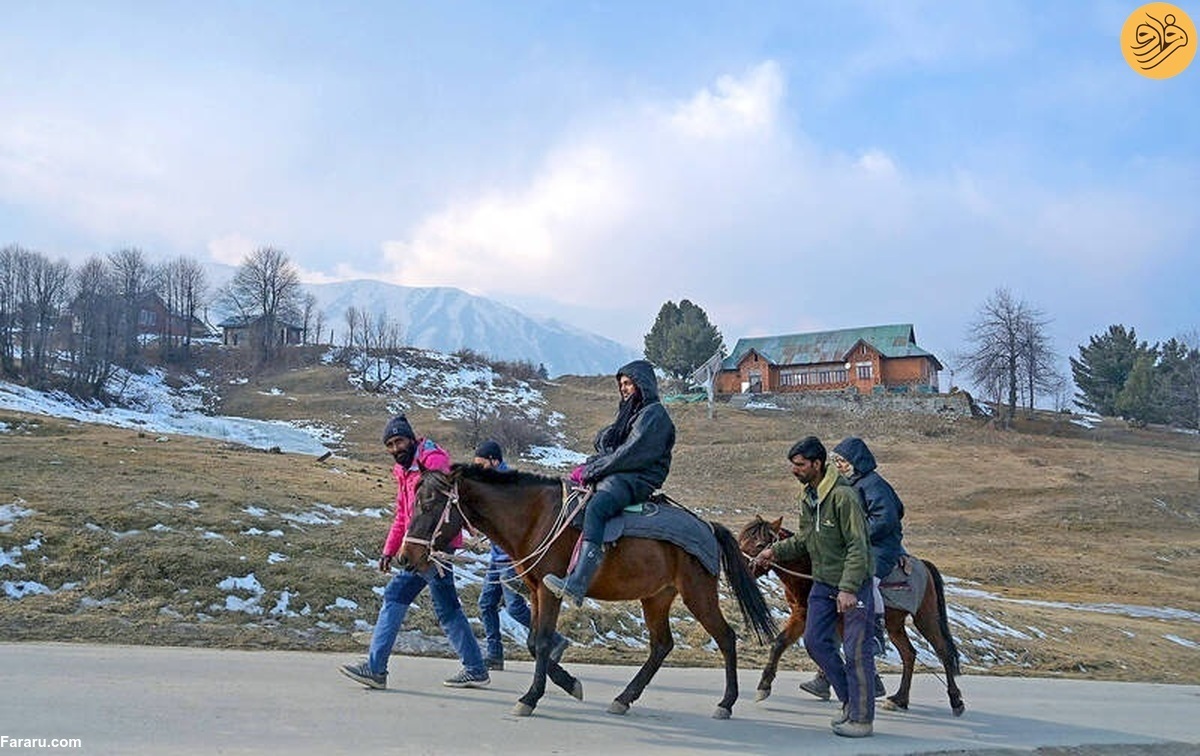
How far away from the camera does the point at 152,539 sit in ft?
41.7

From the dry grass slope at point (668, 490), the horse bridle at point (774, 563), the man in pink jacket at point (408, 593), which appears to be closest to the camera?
the man in pink jacket at point (408, 593)

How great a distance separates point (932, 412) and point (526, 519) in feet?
210

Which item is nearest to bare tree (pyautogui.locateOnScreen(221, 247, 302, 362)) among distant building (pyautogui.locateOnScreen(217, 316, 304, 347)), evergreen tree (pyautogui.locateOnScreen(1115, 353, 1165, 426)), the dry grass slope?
distant building (pyautogui.locateOnScreen(217, 316, 304, 347))

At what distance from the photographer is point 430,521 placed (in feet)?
25.4

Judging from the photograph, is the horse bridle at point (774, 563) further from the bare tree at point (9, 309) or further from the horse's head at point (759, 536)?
the bare tree at point (9, 309)

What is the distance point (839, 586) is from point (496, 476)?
10.1ft

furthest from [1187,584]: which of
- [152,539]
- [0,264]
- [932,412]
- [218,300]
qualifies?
[218,300]

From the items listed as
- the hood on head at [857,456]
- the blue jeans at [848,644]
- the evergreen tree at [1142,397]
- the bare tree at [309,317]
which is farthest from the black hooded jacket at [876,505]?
the bare tree at [309,317]

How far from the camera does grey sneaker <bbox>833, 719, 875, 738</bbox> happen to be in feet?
24.7

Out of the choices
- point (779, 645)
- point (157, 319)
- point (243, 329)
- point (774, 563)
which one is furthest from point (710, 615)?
point (243, 329)

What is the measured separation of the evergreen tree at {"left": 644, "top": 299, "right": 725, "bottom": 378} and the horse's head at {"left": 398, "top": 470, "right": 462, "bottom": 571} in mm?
77799

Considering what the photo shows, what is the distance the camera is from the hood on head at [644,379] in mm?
8227

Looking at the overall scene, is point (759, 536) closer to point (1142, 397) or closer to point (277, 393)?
point (277, 393)

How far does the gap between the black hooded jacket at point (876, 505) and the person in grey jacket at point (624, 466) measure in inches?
73.7
